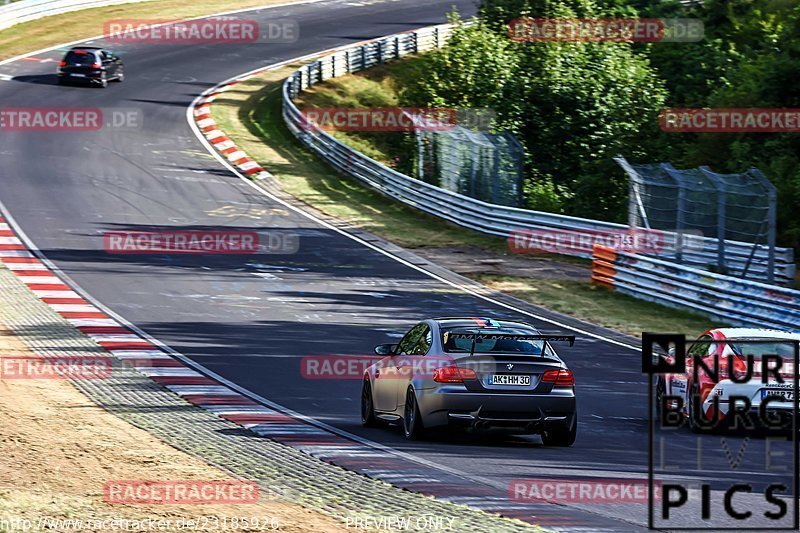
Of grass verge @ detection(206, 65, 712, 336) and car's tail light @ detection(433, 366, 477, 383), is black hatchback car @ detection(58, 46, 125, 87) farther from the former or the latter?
car's tail light @ detection(433, 366, 477, 383)

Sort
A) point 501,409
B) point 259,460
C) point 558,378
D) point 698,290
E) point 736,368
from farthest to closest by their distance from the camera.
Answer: point 698,290 → point 736,368 → point 558,378 → point 501,409 → point 259,460

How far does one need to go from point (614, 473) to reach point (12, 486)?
5.37 metres

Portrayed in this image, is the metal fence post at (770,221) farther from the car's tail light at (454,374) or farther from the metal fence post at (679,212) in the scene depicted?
the car's tail light at (454,374)

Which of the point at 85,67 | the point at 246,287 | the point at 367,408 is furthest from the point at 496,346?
the point at 85,67

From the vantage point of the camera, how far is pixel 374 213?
1335 inches

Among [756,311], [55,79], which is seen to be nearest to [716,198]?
[756,311]

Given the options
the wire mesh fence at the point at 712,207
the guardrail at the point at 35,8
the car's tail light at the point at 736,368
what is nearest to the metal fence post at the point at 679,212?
the wire mesh fence at the point at 712,207

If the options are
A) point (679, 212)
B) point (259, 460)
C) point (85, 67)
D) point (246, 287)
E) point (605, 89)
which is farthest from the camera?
point (85, 67)

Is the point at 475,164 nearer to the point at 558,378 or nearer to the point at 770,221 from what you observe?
the point at 770,221

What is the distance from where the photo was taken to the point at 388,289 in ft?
82.2

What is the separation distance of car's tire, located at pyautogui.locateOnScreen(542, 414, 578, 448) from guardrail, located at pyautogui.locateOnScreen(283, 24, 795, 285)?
11.8m

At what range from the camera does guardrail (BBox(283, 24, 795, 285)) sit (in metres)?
23.9

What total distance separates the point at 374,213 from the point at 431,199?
66.0 inches

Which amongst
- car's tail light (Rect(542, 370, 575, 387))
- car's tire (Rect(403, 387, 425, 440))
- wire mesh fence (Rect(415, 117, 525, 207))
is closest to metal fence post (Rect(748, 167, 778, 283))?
wire mesh fence (Rect(415, 117, 525, 207))
